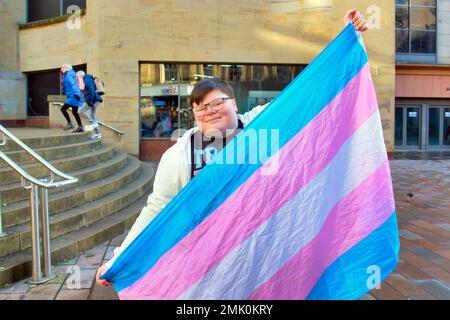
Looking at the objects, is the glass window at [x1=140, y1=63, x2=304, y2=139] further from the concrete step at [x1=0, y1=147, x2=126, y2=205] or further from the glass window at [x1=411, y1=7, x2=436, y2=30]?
the glass window at [x1=411, y1=7, x2=436, y2=30]

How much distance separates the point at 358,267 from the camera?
2.54 m

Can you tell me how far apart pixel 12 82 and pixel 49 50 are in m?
2.47

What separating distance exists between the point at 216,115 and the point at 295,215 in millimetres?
722

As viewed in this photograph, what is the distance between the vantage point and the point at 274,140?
253 centimetres

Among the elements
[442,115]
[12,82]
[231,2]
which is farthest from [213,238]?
[442,115]

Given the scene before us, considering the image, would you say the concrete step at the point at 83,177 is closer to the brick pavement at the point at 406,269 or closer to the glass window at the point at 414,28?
the brick pavement at the point at 406,269

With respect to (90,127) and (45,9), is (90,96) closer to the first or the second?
(90,127)

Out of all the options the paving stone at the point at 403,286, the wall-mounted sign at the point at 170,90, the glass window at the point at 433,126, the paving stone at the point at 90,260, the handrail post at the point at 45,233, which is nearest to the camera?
the paving stone at the point at 403,286

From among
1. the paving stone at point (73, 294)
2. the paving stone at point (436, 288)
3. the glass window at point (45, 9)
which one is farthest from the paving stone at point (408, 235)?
the glass window at point (45, 9)

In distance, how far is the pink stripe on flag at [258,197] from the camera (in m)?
2.39

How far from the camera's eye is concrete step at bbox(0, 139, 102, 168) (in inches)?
249

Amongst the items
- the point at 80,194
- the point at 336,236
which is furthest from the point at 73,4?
the point at 336,236

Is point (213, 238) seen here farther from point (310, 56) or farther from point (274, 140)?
point (310, 56)

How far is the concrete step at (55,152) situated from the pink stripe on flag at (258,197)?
14.5 feet
